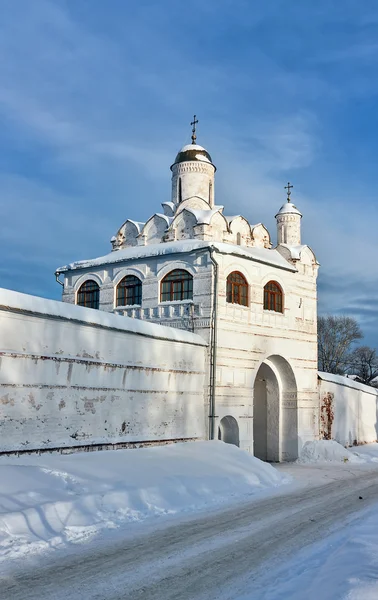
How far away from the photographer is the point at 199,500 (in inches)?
450

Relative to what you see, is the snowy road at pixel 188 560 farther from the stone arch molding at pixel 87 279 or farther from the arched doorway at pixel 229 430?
the stone arch molding at pixel 87 279

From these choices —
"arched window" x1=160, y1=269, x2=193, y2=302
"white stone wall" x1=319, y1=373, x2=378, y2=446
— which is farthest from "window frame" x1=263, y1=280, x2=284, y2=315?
"white stone wall" x1=319, y1=373, x2=378, y2=446

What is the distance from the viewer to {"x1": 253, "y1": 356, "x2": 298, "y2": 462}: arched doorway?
858 inches

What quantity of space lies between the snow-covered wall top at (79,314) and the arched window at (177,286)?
2.10 m

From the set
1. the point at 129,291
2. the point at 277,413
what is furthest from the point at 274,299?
the point at 129,291

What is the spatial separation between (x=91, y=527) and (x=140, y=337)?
22.6 feet

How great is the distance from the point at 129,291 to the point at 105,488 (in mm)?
10810

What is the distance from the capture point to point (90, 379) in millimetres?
13523

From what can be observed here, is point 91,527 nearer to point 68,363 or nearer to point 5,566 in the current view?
point 5,566

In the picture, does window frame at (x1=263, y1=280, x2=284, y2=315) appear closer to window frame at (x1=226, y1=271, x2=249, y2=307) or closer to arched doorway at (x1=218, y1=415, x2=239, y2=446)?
window frame at (x1=226, y1=271, x2=249, y2=307)

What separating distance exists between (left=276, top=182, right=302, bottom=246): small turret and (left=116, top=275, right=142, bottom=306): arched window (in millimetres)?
7051

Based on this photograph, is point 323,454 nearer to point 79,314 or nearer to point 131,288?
point 131,288

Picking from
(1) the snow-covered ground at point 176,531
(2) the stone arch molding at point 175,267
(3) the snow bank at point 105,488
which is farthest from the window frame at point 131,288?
(1) the snow-covered ground at point 176,531

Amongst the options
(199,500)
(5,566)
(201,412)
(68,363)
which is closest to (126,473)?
(199,500)
